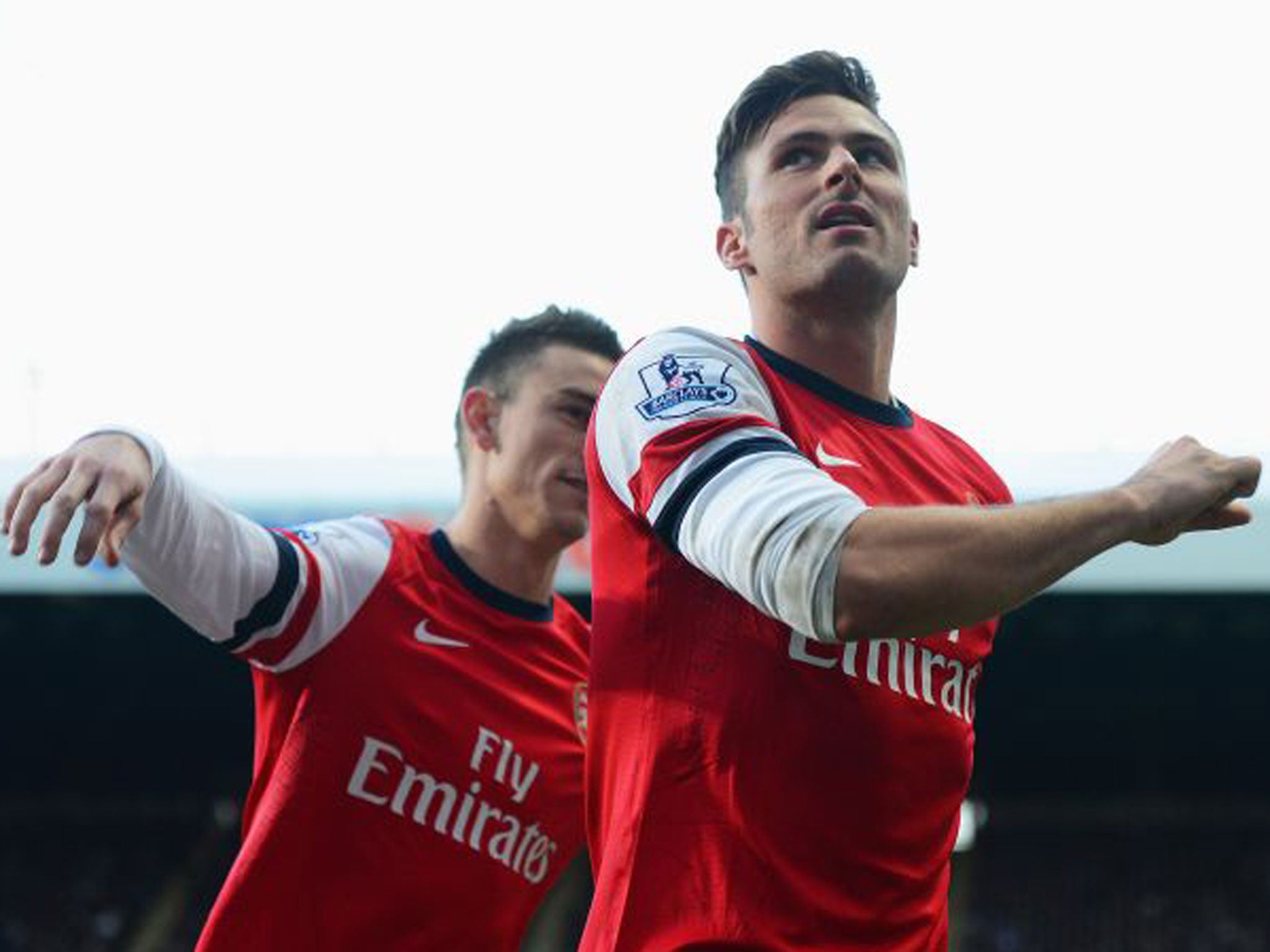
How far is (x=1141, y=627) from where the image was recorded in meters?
17.1

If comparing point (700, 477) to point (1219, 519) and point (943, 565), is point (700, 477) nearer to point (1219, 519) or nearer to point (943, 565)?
point (943, 565)

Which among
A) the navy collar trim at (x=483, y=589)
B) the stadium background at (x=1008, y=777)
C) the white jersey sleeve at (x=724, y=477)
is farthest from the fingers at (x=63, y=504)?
the stadium background at (x=1008, y=777)

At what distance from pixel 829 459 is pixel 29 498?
1239 millimetres

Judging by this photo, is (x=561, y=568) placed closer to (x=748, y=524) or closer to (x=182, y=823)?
(x=182, y=823)

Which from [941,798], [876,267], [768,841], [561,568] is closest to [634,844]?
[768,841]

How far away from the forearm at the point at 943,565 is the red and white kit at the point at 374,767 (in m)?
1.63

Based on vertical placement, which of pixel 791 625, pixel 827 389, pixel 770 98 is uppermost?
pixel 770 98

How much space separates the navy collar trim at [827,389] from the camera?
277cm

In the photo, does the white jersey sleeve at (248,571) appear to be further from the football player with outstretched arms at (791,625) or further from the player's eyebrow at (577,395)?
the football player with outstretched arms at (791,625)

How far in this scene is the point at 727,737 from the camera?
2.35m

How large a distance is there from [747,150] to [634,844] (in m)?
1.33

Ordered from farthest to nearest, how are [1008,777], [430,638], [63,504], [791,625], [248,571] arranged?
[1008,777], [430,638], [248,571], [63,504], [791,625]

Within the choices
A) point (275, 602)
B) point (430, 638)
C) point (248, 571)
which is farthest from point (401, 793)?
point (248, 571)

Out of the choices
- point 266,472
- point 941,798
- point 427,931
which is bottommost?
point 427,931
